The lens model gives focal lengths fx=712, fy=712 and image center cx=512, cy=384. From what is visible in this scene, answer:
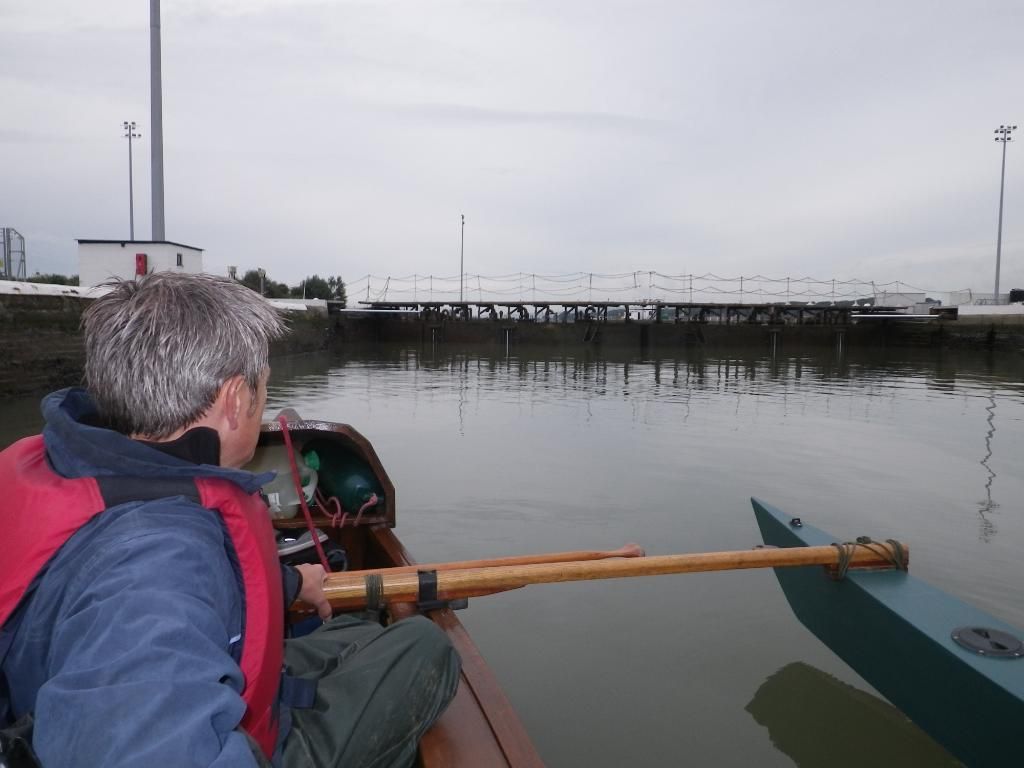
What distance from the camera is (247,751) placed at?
1.01m

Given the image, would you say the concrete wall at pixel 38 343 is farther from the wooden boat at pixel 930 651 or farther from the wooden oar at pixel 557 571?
the wooden boat at pixel 930 651

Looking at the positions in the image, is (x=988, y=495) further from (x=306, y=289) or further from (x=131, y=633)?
(x=306, y=289)

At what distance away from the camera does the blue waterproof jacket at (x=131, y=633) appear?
3.07 feet

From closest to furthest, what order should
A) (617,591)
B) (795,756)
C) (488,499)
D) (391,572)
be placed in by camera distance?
(391,572)
(795,756)
(617,591)
(488,499)

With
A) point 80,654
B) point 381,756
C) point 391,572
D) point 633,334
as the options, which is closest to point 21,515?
point 80,654

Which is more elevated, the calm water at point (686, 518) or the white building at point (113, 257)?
the white building at point (113, 257)

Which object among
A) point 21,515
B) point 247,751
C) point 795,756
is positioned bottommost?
point 795,756

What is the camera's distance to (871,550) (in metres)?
3.23

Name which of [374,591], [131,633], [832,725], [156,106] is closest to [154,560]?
[131,633]

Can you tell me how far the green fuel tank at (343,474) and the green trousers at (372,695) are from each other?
2.00 meters

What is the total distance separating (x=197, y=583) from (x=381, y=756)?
85cm

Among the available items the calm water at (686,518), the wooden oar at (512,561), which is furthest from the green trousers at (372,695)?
the calm water at (686,518)

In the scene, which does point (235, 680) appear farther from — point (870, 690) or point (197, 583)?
point (870, 690)

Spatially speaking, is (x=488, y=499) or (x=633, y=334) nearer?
(x=488, y=499)
